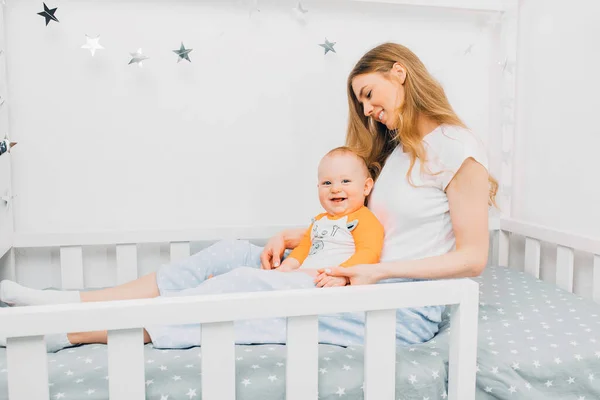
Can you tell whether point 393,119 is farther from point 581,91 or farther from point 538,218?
point 538,218

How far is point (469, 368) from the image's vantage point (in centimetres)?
90

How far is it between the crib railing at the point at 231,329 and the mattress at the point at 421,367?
0.24 ft

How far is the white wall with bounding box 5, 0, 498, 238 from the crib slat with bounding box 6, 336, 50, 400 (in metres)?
0.90

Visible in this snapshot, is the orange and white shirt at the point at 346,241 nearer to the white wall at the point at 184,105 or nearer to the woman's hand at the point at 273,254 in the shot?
the woman's hand at the point at 273,254

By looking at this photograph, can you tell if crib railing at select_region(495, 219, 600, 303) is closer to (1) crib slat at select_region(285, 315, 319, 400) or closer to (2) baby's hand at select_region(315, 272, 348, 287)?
(2) baby's hand at select_region(315, 272, 348, 287)

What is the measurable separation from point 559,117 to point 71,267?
1.45 meters

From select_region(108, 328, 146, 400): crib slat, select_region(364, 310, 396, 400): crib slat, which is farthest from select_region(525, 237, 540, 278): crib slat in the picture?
select_region(108, 328, 146, 400): crib slat

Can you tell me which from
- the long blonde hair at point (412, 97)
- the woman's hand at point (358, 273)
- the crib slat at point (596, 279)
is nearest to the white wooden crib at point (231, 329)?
the woman's hand at point (358, 273)

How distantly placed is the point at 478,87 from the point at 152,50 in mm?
1045

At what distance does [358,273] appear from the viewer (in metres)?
1.03

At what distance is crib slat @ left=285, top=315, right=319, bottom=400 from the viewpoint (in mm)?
839

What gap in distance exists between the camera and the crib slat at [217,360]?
81cm

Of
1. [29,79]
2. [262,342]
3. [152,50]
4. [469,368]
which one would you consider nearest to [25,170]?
[29,79]

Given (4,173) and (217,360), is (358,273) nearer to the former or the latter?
(217,360)
